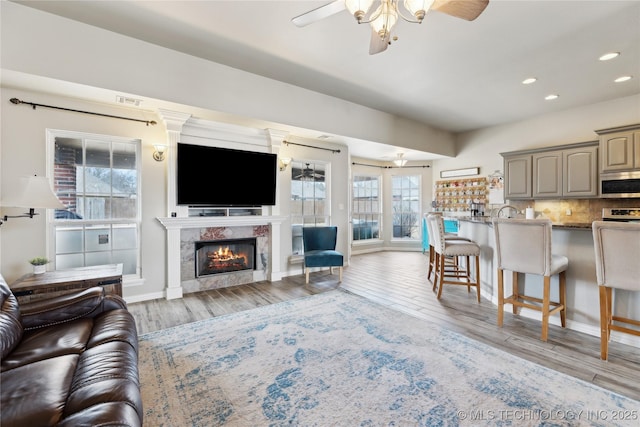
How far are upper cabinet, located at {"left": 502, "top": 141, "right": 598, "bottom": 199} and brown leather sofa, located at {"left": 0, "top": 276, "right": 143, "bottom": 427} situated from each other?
6494mm

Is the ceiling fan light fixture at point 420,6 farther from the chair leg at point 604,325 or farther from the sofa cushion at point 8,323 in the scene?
the sofa cushion at point 8,323

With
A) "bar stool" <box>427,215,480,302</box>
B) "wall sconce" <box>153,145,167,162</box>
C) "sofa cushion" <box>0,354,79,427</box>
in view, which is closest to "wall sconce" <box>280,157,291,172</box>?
"wall sconce" <box>153,145,167,162</box>

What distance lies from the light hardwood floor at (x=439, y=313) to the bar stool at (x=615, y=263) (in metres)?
0.22

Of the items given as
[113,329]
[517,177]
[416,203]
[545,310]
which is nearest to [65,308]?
[113,329]

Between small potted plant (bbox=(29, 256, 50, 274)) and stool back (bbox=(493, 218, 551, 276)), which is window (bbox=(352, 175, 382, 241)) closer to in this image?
stool back (bbox=(493, 218, 551, 276))

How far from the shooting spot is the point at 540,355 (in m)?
2.33

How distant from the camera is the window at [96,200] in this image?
133 inches

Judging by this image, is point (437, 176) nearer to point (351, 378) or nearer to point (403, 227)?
point (403, 227)

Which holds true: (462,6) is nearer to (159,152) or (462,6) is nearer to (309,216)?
(159,152)

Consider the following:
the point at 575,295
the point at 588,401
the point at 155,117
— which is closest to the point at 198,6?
the point at 155,117

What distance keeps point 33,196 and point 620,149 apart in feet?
24.6

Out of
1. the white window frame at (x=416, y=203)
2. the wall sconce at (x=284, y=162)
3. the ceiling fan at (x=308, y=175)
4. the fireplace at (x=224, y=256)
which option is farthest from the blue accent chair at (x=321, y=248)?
the white window frame at (x=416, y=203)

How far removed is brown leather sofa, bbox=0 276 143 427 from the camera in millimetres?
1094

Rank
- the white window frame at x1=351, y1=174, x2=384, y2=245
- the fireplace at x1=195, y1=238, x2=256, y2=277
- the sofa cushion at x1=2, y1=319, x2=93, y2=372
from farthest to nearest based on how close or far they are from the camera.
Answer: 1. the white window frame at x1=351, y1=174, x2=384, y2=245
2. the fireplace at x1=195, y1=238, x2=256, y2=277
3. the sofa cushion at x1=2, y1=319, x2=93, y2=372
